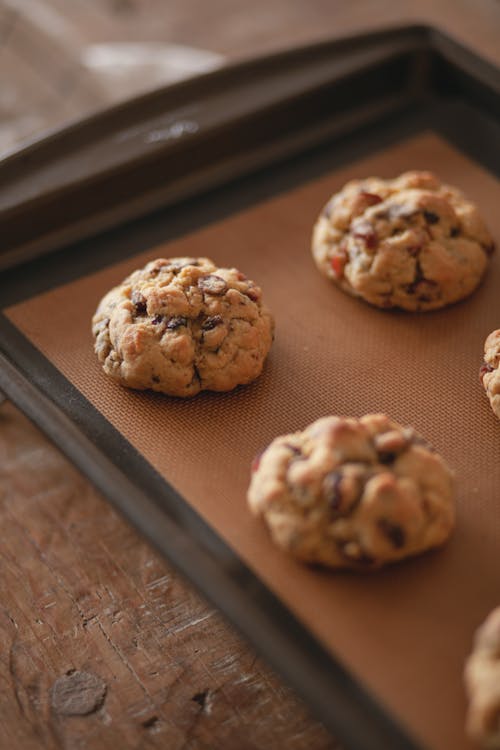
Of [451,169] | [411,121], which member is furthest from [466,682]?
[411,121]

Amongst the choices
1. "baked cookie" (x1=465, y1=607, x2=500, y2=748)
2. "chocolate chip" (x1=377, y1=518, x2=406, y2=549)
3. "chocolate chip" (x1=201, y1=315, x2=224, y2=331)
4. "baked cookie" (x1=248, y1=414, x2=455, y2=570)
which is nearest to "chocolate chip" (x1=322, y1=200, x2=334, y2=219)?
"chocolate chip" (x1=201, y1=315, x2=224, y2=331)

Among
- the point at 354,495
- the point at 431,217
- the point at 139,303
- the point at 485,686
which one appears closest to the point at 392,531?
the point at 354,495

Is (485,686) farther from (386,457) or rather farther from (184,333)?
(184,333)

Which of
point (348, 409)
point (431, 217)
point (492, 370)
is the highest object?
point (431, 217)

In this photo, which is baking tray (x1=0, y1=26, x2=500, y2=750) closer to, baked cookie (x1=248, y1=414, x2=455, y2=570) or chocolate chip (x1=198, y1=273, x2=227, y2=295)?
baked cookie (x1=248, y1=414, x2=455, y2=570)

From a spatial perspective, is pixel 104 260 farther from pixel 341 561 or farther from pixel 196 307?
pixel 341 561

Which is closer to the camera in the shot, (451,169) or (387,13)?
(451,169)
